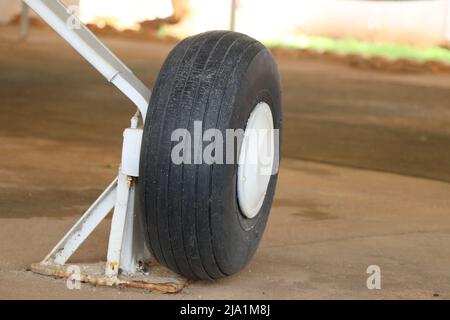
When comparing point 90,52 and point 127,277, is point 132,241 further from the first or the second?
point 90,52

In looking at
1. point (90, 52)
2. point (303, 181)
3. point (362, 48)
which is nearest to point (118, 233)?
point (90, 52)

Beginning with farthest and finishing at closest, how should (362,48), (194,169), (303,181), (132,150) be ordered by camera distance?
(362,48)
(303,181)
(132,150)
(194,169)

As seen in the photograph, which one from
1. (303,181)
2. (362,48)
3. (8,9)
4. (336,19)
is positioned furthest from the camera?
(336,19)

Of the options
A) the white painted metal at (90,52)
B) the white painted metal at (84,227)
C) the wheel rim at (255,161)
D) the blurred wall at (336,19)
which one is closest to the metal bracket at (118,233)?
the white painted metal at (84,227)

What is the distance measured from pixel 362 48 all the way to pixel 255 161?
14.7m

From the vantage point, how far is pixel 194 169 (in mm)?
4652

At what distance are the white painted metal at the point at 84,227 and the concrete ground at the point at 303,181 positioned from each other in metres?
0.17

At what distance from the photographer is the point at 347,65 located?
16938mm

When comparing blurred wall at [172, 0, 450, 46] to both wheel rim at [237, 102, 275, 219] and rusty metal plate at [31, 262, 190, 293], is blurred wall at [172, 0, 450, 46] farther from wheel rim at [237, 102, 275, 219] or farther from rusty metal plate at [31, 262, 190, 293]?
rusty metal plate at [31, 262, 190, 293]

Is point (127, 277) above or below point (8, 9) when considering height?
below

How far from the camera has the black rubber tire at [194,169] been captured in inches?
184

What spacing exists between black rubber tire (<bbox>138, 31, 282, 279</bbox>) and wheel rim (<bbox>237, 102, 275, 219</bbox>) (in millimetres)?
86

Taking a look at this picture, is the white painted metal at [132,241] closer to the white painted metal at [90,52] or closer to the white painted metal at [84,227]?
the white painted metal at [84,227]

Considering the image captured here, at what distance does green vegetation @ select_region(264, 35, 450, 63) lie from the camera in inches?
732
